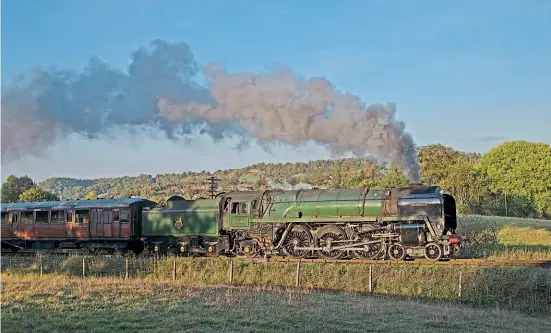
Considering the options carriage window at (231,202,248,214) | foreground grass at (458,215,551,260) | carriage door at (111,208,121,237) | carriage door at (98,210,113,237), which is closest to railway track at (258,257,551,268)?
foreground grass at (458,215,551,260)

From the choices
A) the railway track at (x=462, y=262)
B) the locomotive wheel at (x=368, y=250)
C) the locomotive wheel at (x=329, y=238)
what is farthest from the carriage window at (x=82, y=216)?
the locomotive wheel at (x=368, y=250)

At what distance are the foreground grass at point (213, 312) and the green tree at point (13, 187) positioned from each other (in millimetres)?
57025

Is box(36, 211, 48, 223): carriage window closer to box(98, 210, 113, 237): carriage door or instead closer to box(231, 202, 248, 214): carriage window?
box(98, 210, 113, 237): carriage door

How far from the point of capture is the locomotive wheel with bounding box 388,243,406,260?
22.3 m

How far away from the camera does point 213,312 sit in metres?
14.3

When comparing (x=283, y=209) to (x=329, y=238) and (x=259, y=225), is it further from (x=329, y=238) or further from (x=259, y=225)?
(x=329, y=238)

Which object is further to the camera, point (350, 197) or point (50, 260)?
point (50, 260)

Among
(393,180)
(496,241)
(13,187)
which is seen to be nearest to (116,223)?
(496,241)

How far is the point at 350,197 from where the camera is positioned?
931 inches

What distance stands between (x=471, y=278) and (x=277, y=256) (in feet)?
29.2

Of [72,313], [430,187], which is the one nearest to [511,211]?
[430,187]

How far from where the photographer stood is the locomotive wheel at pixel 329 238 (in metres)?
23.5

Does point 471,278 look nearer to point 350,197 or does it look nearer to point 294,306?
point 350,197

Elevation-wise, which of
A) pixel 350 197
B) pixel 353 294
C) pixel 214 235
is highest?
pixel 350 197
